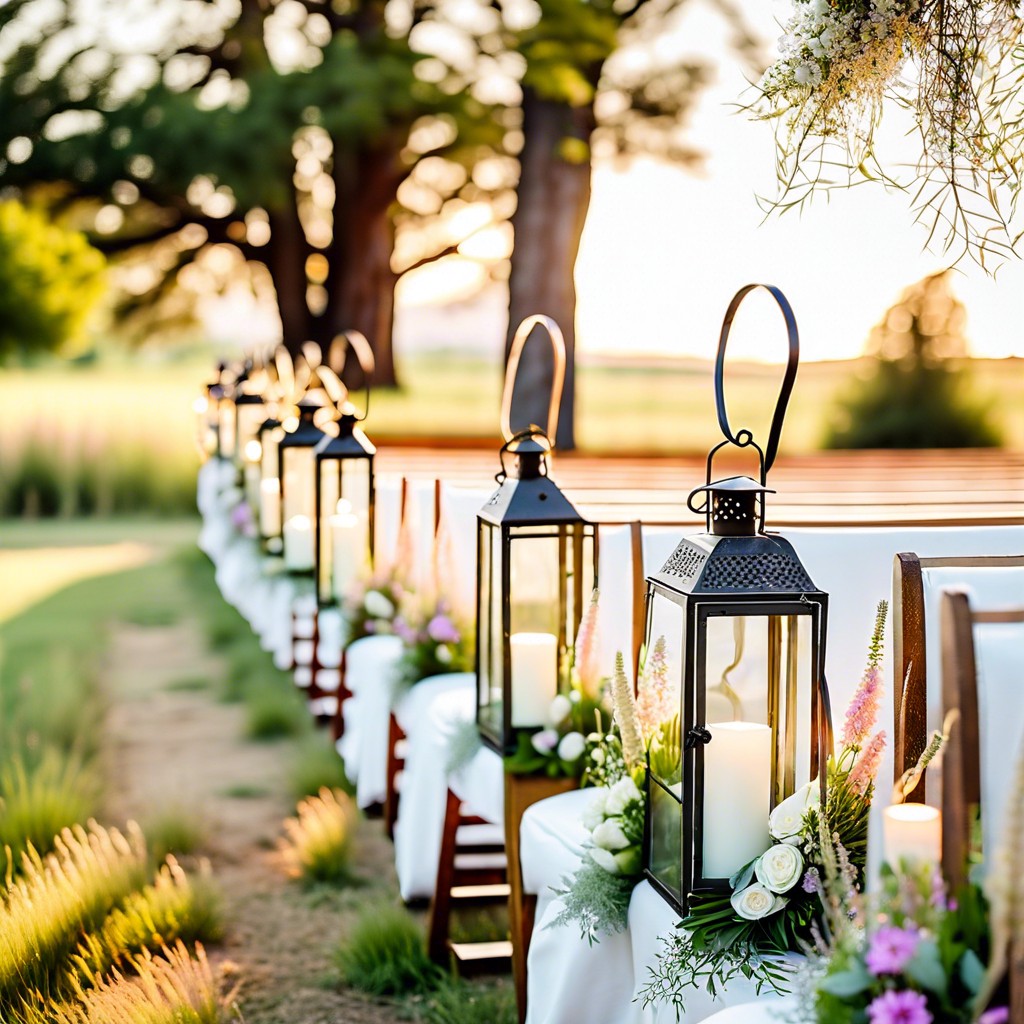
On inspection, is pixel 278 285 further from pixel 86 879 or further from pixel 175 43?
pixel 86 879

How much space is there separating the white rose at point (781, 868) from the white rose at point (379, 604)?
243cm

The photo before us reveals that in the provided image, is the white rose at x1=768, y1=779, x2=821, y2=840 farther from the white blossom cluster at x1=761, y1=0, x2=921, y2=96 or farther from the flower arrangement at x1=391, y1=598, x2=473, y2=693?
the flower arrangement at x1=391, y1=598, x2=473, y2=693

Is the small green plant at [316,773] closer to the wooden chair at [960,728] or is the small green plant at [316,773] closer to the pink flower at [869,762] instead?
the pink flower at [869,762]

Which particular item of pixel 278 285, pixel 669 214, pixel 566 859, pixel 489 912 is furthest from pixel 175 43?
pixel 566 859

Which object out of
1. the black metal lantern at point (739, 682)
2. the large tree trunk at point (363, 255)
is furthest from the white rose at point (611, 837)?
the large tree trunk at point (363, 255)

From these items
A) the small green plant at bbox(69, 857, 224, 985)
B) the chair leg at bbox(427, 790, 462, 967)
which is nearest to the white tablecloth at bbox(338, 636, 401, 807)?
the chair leg at bbox(427, 790, 462, 967)

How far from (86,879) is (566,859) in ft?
4.96

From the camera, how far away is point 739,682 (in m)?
1.99

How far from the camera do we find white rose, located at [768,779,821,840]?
1910 millimetres

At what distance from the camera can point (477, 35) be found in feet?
37.3

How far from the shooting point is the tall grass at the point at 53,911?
2.90 meters

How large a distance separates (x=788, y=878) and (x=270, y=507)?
3.77 m

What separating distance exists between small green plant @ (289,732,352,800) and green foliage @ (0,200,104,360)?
11.4m

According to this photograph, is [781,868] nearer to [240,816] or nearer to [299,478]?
[299,478]
